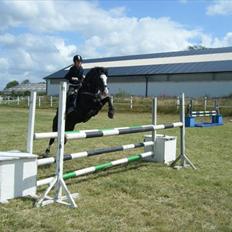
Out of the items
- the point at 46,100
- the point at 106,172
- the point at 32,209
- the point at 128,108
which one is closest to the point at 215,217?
the point at 32,209

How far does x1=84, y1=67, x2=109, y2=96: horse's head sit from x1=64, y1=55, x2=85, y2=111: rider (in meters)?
0.45

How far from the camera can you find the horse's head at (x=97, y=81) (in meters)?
8.15

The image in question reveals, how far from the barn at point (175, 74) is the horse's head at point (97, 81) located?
38.0 meters

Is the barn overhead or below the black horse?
overhead

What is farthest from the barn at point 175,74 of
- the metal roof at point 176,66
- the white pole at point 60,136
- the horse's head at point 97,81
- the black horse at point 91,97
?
the white pole at point 60,136

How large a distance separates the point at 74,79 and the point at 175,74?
41.3 metres

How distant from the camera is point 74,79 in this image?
892 centimetres

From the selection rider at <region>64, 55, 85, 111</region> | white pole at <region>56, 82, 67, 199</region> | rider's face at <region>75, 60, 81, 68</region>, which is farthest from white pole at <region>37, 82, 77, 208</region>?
rider's face at <region>75, 60, 81, 68</region>

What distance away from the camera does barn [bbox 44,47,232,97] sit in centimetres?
4594

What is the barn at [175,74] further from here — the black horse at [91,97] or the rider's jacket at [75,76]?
the black horse at [91,97]

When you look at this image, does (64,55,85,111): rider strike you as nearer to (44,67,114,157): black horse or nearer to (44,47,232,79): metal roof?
(44,67,114,157): black horse

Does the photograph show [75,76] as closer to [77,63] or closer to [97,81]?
[77,63]

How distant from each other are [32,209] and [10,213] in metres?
0.31

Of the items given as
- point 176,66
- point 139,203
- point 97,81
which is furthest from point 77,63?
point 176,66
